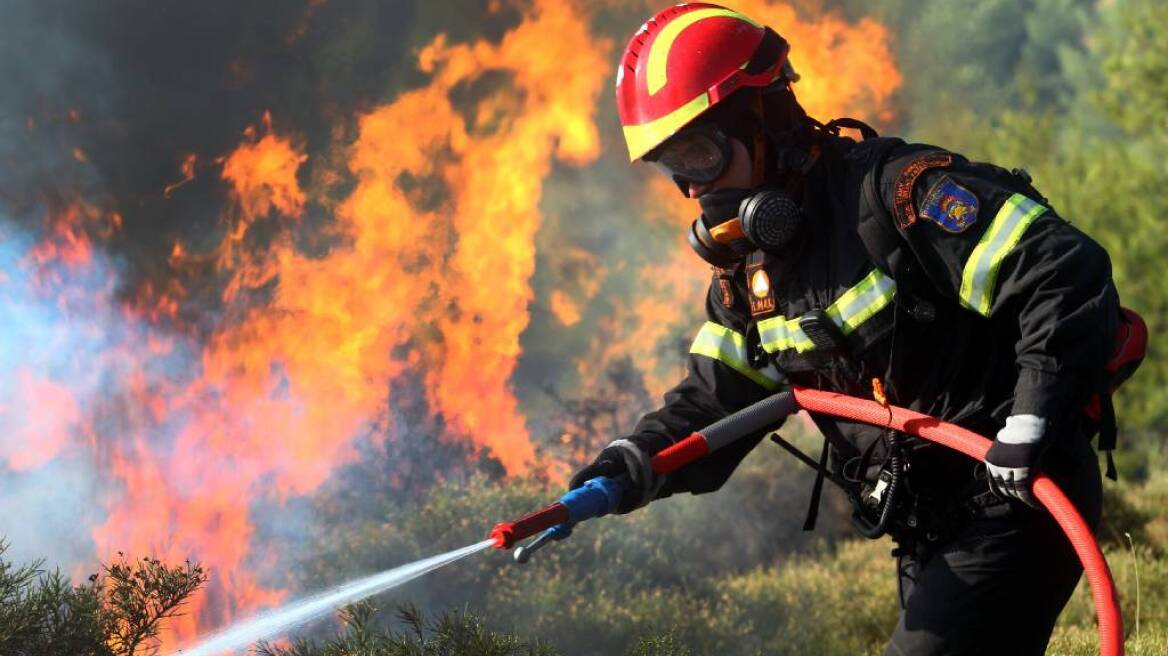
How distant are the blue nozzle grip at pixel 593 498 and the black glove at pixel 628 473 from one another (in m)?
0.03

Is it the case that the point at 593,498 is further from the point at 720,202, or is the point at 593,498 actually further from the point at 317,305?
the point at 317,305

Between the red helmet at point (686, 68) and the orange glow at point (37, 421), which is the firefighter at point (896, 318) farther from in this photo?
the orange glow at point (37, 421)

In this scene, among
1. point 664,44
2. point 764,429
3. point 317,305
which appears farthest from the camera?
point 317,305

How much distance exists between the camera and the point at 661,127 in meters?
3.40

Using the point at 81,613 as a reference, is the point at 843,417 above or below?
below

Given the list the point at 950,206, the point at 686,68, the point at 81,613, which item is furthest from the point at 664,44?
the point at 81,613

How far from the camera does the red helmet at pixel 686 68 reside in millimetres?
3375

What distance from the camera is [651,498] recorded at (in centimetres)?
352

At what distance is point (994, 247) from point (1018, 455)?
0.49 m

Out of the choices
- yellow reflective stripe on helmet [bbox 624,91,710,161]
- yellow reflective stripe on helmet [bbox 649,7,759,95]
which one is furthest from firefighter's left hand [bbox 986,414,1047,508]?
yellow reflective stripe on helmet [bbox 649,7,759,95]

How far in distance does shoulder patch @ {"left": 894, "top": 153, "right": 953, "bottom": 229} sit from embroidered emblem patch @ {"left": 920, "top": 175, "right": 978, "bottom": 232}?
4 centimetres

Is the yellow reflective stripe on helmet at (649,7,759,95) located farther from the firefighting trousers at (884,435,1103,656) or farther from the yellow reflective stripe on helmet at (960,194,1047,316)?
the firefighting trousers at (884,435,1103,656)

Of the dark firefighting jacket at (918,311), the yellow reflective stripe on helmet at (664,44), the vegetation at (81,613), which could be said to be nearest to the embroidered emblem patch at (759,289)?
the dark firefighting jacket at (918,311)

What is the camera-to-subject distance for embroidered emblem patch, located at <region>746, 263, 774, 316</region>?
3.32m
